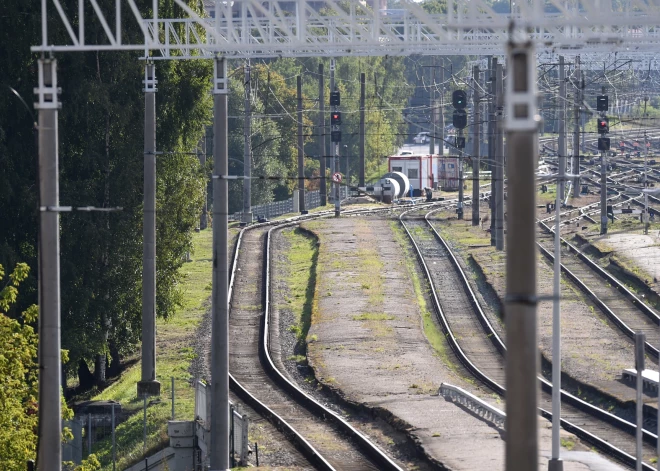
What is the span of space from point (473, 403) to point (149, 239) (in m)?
7.44

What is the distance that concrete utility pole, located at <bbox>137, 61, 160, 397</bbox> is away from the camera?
2430 cm

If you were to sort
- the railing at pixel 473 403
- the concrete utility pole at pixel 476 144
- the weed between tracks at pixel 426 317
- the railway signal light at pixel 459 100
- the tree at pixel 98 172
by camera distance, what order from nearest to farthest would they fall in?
the railing at pixel 473 403
the tree at pixel 98 172
the weed between tracks at pixel 426 317
the railway signal light at pixel 459 100
the concrete utility pole at pixel 476 144

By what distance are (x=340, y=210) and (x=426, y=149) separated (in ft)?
203

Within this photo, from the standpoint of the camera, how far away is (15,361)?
57.7ft

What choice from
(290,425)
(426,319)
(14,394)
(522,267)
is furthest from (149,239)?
(522,267)

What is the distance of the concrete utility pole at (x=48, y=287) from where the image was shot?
11.7m

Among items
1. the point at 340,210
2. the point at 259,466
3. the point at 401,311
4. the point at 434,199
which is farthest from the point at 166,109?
the point at 434,199

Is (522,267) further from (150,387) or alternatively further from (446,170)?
(446,170)

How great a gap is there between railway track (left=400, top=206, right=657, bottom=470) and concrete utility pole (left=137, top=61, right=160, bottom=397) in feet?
24.6

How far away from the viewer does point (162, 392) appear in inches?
1019

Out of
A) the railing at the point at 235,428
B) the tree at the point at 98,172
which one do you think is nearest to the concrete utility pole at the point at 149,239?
the tree at the point at 98,172

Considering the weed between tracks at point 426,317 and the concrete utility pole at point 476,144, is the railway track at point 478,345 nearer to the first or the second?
the weed between tracks at point 426,317

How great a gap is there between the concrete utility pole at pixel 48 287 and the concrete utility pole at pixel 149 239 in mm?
12271

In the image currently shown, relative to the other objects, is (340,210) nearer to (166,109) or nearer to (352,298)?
(352,298)
